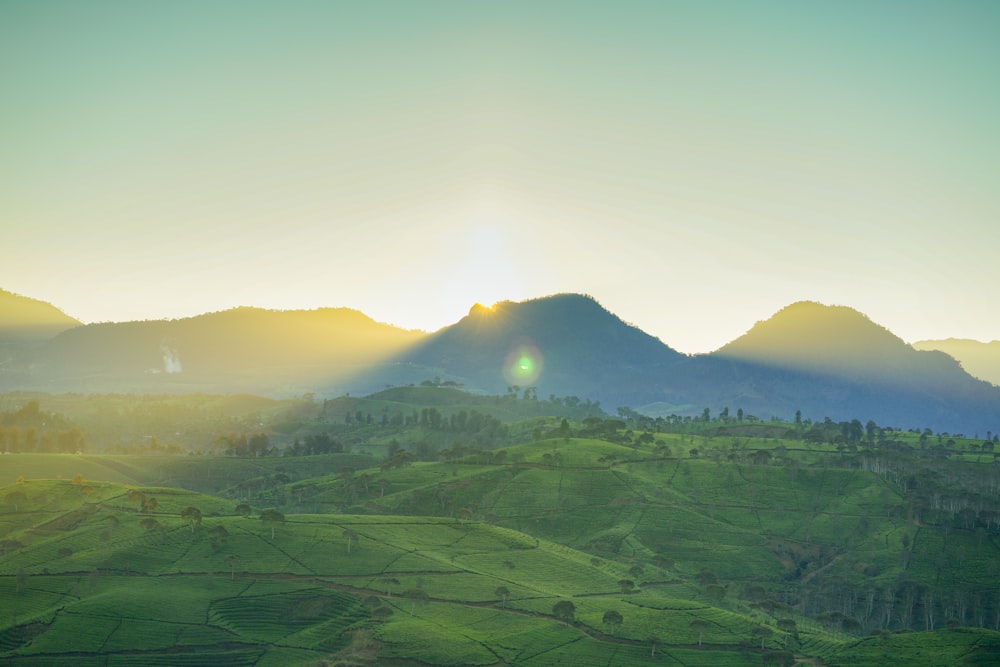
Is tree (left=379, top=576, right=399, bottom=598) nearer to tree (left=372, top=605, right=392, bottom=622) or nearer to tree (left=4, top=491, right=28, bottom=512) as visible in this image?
tree (left=372, top=605, right=392, bottom=622)

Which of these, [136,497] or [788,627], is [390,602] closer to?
[788,627]

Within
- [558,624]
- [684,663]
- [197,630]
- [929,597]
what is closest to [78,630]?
[197,630]

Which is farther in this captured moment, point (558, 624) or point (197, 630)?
point (558, 624)

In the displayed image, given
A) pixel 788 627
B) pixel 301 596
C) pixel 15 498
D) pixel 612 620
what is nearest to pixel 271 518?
pixel 301 596

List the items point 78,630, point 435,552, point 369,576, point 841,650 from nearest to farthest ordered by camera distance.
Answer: point 78,630 < point 841,650 < point 369,576 < point 435,552

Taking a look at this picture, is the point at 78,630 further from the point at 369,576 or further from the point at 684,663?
the point at 684,663

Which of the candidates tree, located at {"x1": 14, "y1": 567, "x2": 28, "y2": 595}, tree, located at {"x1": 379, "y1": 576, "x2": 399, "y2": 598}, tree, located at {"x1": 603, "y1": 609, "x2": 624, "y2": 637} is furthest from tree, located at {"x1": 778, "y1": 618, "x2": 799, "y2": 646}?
tree, located at {"x1": 14, "y1": 567, "x2": 28, "y2": 595}

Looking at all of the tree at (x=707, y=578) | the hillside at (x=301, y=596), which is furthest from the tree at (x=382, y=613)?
the tree at (x=707, y=578)

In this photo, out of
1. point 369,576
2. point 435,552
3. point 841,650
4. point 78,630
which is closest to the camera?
point 78,630

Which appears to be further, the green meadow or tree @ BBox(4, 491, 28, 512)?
tree @ BBox(4, 491, 28, 512)
